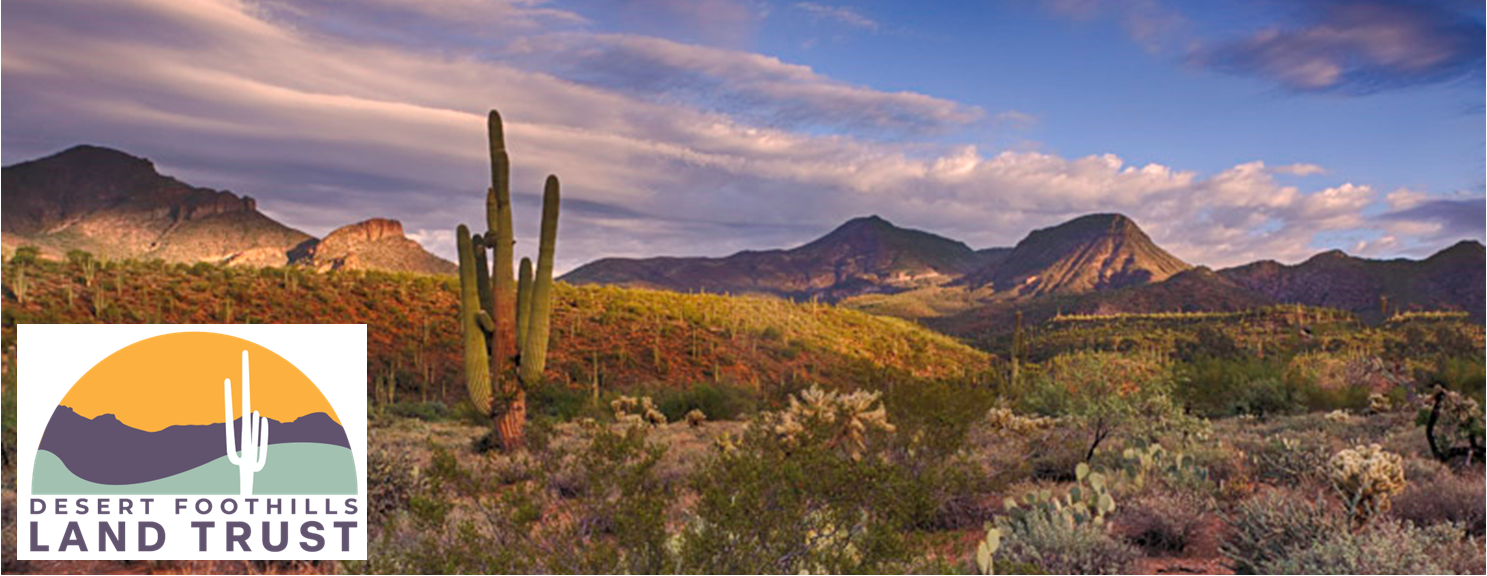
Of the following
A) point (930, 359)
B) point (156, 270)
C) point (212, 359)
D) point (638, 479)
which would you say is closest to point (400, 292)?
point (156, 270)

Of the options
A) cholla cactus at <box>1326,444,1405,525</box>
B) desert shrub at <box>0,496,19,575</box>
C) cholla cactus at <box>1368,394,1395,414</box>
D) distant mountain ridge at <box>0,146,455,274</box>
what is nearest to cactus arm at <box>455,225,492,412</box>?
desert shrub at <box>0,496,19,575</box>

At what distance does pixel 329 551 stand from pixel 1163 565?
7366 mm

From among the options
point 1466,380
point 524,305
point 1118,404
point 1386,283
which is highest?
point 1386,283

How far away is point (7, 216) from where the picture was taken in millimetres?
91375

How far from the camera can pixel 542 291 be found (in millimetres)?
14539

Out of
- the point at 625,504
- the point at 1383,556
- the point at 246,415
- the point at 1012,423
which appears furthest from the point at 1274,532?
the point at 246,415

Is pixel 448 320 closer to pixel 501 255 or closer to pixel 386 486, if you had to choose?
pixel 501 255

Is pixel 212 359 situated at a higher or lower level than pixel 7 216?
lower

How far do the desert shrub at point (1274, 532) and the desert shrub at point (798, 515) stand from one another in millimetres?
3213

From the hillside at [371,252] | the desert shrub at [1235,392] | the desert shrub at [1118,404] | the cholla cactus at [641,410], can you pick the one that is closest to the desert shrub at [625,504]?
the desert shrub at [1118,404]

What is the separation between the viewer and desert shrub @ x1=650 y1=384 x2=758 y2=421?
23.6 meters

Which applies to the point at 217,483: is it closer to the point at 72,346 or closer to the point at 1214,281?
the point at 72,346

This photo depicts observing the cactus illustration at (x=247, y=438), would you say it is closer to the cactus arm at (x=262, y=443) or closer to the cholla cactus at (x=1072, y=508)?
the cactus arm at (x=262, y=443)

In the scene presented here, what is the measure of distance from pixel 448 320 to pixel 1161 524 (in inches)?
1440
